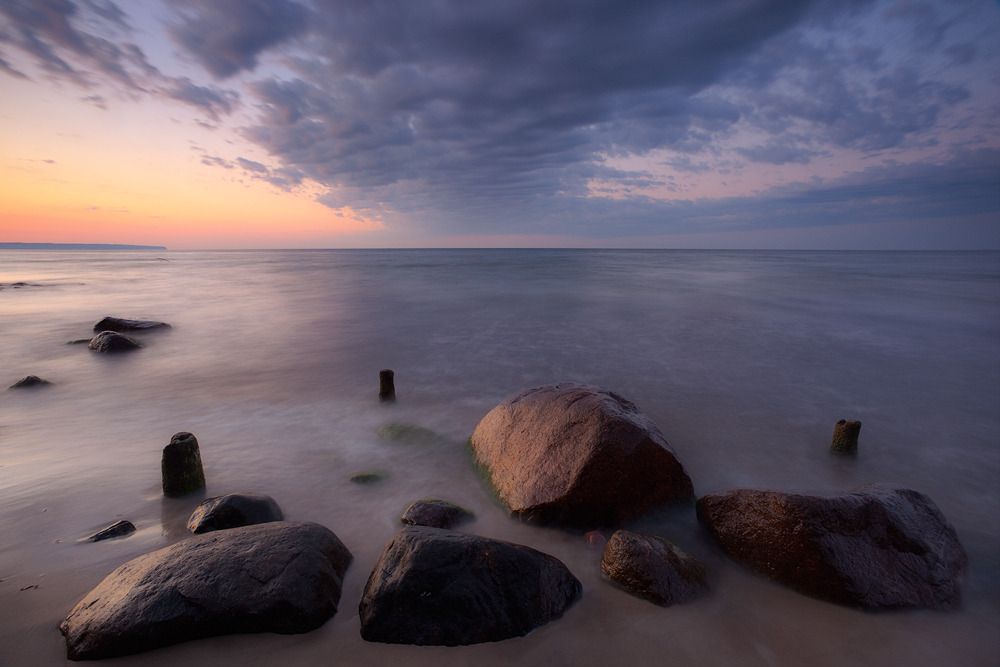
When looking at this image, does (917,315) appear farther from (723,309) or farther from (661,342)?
(661,342)

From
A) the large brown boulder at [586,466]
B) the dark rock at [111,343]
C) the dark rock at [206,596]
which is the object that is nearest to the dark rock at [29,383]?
the dark rock at [111,343]

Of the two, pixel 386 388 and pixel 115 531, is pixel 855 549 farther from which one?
pixel 386 388

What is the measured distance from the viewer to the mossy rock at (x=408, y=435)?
214 inches

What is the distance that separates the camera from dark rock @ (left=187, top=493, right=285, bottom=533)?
339cm

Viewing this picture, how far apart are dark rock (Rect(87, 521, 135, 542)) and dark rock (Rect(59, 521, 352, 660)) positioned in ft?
3.47

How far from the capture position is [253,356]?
9.73 m

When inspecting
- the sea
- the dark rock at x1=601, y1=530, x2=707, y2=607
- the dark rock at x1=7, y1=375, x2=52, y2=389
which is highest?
the dark rock at x1=601, y1=530, x2=707, y2=607

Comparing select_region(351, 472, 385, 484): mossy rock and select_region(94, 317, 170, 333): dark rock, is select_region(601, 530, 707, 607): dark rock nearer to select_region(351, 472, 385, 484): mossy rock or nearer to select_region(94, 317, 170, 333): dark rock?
select_region(351, 472, 385, 484): mossy rock

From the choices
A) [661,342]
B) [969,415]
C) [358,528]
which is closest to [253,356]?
[358,528]

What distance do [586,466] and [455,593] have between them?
4.95 ft

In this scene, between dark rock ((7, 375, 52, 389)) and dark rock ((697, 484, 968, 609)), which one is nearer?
dark rock ((697, 484, 968, 609))

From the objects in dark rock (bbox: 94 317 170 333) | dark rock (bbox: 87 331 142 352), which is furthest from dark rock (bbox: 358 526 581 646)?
dark rock (bbox: 94 317 170 333)

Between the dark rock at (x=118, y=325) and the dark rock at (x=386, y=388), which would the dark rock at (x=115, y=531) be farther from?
the dark rock at (x=118, y=325)

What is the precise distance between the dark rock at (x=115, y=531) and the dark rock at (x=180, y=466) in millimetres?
445
